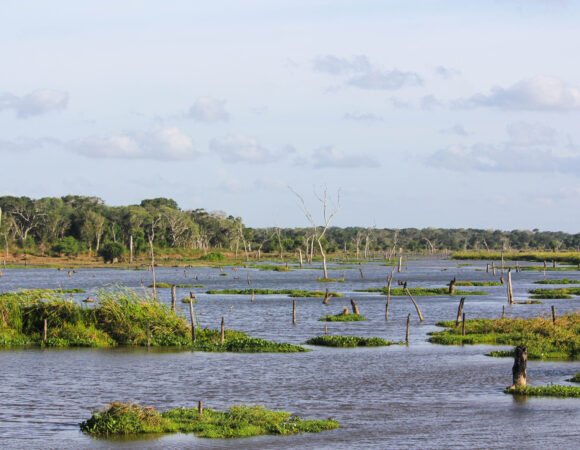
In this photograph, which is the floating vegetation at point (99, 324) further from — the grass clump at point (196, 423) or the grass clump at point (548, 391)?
the grass clump at point (196, 423)

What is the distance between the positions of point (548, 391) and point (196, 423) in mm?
13320

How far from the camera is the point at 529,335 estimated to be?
41531 mm

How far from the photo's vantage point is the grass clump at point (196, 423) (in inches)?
888

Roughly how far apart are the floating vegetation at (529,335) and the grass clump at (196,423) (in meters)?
18.1

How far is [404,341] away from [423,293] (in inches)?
1407

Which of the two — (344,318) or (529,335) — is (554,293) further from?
(529,335)

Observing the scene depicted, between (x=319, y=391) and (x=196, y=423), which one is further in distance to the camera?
(x=319, y=391)

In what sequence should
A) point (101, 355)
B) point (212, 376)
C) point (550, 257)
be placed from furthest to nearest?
1. point (550, 257)
2. point (101, 355)
3. point (212, 376)

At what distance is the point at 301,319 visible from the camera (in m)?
57.0

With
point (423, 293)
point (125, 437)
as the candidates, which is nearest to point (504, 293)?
point (423, 293)

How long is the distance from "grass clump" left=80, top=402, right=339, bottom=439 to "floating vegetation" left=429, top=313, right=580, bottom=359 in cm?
1807

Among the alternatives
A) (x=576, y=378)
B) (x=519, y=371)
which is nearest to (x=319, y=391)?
(x=519, y=371)

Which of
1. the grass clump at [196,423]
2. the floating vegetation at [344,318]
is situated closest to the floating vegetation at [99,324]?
the floating vegetation at [344,318]

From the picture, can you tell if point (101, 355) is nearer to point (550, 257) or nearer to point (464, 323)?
point (464, 323)
